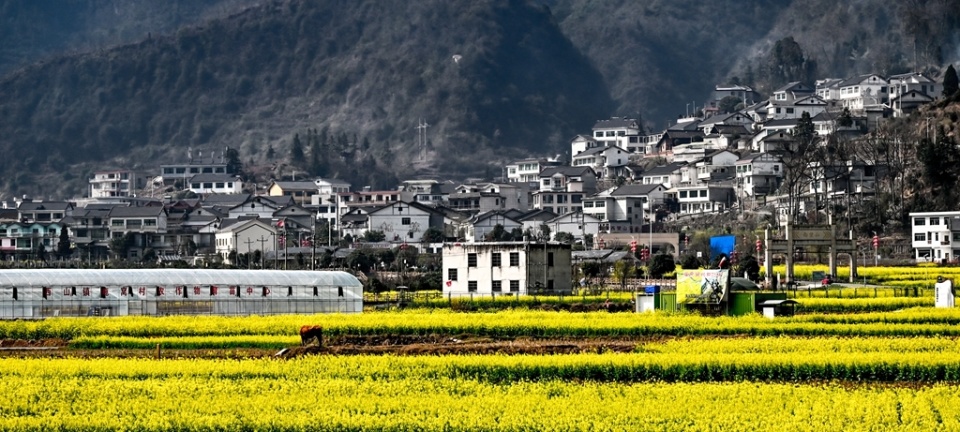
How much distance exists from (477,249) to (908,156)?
159 ft

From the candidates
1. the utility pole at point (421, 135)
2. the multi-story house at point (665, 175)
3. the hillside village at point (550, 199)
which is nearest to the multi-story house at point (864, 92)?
the hillside village at point (550, 199)

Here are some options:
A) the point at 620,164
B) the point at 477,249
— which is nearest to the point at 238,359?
the point at 477,249

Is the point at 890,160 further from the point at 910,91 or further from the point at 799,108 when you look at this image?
the point at 799,108

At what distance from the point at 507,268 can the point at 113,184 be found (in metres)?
103

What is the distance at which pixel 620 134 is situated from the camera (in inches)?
6526

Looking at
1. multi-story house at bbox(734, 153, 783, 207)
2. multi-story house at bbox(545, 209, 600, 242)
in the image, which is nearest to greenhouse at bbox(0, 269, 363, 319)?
multi-story house at bbox(545, 209, 600, 242)

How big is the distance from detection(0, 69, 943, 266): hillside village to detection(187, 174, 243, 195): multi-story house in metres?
0.18

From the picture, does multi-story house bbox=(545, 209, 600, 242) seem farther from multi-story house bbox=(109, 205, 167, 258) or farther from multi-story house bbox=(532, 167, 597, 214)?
multi-story house bbox=(109, 205, 167, 258)

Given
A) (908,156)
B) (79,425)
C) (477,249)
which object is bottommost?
(79,425)

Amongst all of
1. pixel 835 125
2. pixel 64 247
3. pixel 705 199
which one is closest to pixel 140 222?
pixel 64 247

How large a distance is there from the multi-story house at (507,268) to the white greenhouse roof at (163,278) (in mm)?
9640

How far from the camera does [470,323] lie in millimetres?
50531

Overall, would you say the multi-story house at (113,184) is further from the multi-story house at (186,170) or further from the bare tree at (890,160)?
the bare tree at (890,160)

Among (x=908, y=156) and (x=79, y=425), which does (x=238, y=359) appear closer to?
(x=79, y=425)
